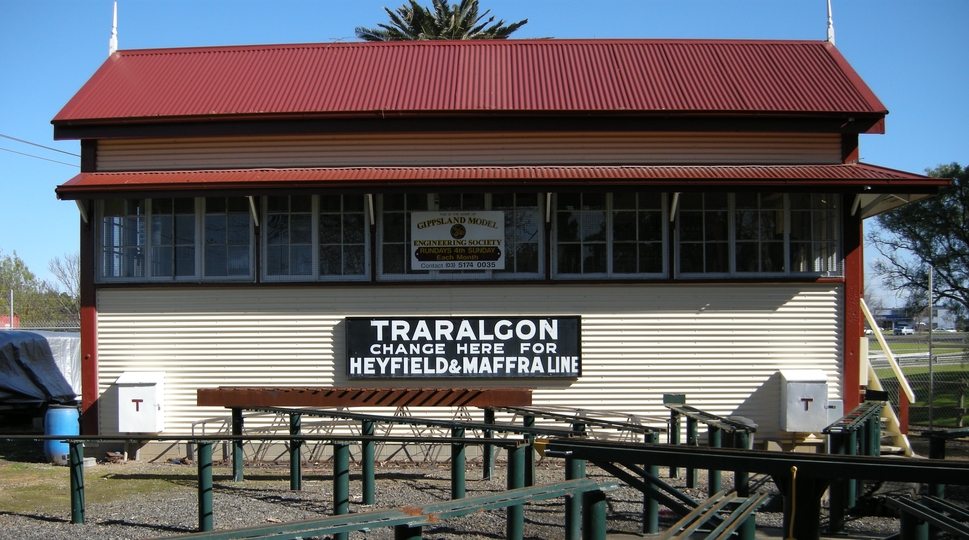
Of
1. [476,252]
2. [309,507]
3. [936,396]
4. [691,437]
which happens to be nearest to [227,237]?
[476,252]

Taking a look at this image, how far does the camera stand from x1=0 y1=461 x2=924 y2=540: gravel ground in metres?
7.81

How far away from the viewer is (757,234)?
478 inches

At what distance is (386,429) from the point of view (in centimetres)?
1238

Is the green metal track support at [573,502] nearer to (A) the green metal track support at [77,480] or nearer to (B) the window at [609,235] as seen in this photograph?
(A) the green metal track support at [77,480]

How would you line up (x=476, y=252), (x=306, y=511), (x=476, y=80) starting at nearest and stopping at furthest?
(x=306, y=511), (x=476, y=252), (x=476, y=80)

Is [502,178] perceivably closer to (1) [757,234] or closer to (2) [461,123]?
(2) [461,123]

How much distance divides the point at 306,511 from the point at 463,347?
392cm

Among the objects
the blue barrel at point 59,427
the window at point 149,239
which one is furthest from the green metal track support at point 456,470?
the blue barrel at point 59,427

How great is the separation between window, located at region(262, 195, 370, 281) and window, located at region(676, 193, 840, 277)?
456 centimetres

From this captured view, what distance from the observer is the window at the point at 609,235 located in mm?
12086

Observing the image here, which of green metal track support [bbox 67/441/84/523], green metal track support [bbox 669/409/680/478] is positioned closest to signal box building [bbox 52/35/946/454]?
green metal track support [bbox 669/409/680/478]

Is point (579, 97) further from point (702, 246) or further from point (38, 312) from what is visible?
point (38, 312)

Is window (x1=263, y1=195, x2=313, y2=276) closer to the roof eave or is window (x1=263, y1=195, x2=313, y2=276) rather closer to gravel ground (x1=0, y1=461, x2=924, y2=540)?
the roof eave

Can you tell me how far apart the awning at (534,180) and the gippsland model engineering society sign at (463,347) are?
1922 mm
